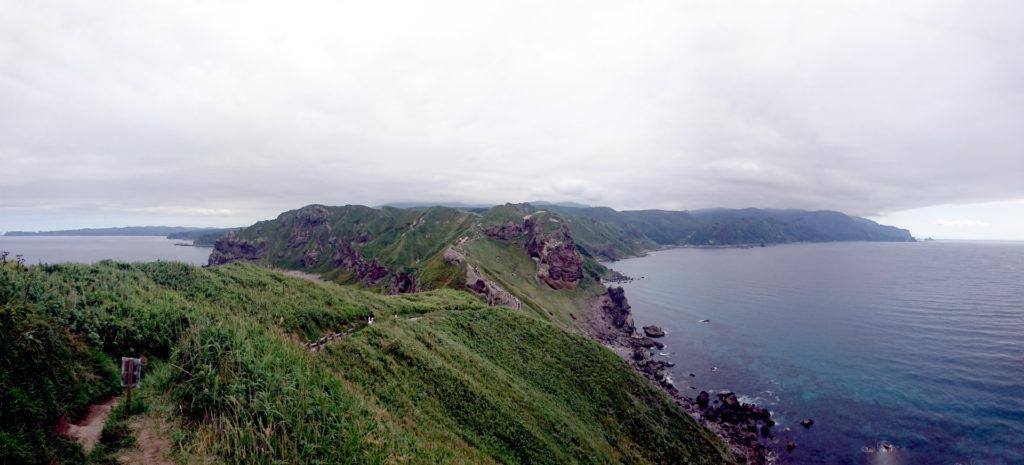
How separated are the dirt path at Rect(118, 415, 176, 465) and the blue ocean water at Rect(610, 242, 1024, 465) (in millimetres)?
62018

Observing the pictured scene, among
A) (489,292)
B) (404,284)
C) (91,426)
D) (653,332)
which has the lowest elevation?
(653,332)

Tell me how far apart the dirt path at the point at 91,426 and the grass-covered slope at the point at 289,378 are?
407 millimetres

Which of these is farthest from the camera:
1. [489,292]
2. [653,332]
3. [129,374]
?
[653,332]

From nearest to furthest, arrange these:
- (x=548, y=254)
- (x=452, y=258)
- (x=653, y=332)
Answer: (x=452, y=258), (x=653, y=332), (x=548, y=254)

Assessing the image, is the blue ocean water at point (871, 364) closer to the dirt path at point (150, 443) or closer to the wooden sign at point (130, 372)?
the dirt path at point (150, 443)

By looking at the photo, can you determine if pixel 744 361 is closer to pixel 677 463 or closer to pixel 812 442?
pixel 812 442

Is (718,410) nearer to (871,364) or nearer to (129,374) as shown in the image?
(871,364)

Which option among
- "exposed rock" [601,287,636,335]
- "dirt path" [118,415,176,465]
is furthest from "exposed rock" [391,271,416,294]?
"dirt path" [118,415,176,465]

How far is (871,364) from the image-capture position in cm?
7675

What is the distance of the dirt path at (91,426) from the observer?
10693mm

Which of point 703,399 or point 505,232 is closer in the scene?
point 703,399

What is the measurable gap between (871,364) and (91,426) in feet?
349

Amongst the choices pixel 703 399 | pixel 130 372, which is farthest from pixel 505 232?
pixel 130 372

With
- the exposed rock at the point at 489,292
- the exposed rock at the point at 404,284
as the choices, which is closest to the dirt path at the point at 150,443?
the exposed rock at the point at 489,292
